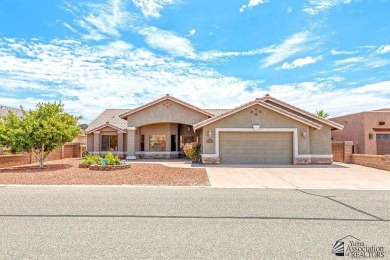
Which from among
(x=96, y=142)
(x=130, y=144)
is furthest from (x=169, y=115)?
(x=96, y=142)

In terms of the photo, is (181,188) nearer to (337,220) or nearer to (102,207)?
(102,207)

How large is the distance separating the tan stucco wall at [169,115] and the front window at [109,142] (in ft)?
13.2

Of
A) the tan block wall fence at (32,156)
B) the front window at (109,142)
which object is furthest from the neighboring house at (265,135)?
the tan block wall fence at (32,156)

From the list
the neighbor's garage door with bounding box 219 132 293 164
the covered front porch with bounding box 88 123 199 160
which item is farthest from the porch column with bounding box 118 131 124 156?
the neighbor's garage door with bounding box 219 132 293 164

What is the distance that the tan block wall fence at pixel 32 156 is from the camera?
18906 millimetres

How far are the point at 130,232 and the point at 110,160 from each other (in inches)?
480

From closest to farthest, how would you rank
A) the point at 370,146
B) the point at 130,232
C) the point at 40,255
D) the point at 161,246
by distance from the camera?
the point at 40,255, the point at 161,246, the point at 130,232, the point at 370,146

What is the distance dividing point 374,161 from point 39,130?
70.0ft

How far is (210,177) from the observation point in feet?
45.2

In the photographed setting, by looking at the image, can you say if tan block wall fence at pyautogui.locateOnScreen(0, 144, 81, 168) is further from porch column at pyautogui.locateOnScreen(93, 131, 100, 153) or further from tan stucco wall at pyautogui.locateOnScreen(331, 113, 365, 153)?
tan stucco wall at pyautogui.locateOnScreen(331, 113, 365, 153)

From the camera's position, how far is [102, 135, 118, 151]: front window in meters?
27.5

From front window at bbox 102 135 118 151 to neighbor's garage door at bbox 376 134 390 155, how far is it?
25024 mm

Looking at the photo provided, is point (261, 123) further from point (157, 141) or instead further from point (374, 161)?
point (157, 141)

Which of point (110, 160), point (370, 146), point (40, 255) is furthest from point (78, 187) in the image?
point (370, 146)
